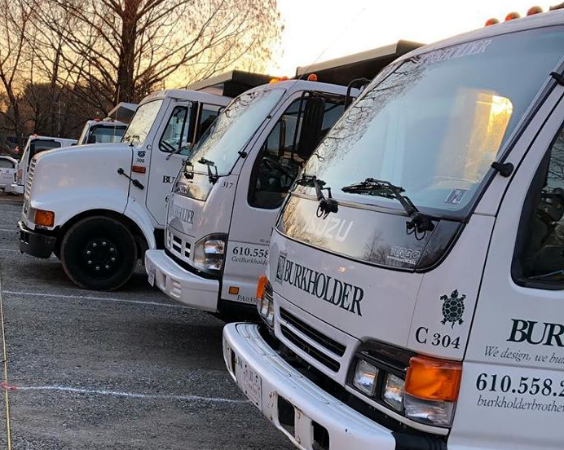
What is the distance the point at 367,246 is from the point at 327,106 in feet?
9.60

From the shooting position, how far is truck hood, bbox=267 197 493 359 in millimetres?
2648

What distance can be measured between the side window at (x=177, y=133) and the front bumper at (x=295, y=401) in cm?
417

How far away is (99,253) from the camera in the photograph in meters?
8.11

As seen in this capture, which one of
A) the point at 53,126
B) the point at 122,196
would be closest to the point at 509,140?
the point at 122,196

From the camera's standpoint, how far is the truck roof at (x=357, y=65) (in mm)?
5389

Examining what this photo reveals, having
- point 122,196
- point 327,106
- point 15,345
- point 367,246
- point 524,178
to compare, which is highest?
point 327,106

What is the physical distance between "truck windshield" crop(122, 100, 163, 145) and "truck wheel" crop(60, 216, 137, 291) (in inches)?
41.4

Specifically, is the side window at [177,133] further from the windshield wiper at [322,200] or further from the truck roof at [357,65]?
the windshield wiper at [322,200]

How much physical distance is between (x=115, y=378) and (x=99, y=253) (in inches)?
124

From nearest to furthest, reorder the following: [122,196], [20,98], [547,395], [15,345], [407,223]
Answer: [547,395], [407,223], [15,345], [122,196], [20,98]

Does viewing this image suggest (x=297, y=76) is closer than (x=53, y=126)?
Yes

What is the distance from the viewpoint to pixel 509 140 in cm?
280

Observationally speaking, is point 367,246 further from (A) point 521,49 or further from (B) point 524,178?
(A) point 521,49

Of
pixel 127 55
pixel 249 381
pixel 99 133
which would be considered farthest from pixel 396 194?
pixel 127 55
